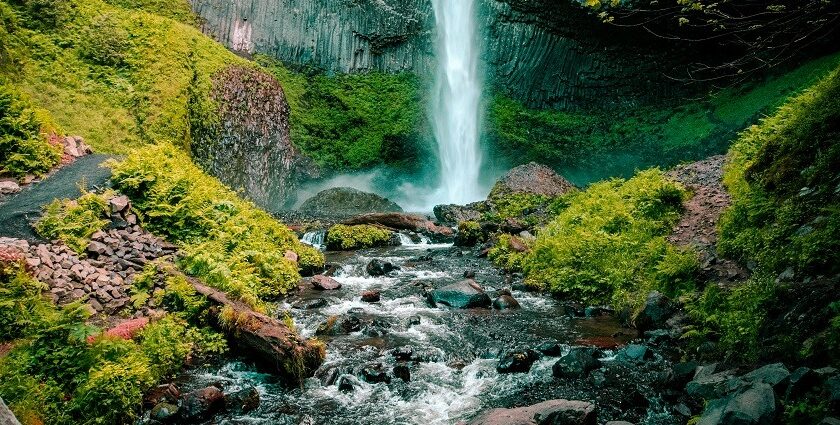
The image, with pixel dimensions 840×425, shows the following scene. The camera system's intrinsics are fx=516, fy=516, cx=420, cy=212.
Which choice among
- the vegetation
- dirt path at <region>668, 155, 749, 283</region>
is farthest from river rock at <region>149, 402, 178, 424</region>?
dirt path at <region>668, 155, 749, 283</region>

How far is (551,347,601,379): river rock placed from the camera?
6254 millimetres

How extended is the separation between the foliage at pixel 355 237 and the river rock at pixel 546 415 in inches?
436

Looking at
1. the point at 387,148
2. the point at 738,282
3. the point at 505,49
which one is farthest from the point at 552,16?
the point at 738,282

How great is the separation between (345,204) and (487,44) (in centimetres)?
1337

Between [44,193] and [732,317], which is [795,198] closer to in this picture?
[732,317]

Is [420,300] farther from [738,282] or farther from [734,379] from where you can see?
[734,379]

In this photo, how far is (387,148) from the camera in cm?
2998

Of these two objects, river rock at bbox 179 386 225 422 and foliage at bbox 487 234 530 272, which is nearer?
river rock at bbox 179 386 225 422

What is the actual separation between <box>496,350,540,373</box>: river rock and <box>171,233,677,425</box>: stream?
3.5 inches

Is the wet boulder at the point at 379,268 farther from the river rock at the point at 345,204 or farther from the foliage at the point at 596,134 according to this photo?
the foliage at the point at 596,134

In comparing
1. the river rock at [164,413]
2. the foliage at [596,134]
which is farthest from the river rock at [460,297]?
the foliage at [596,134]

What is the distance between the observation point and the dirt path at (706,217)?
25.5 feet

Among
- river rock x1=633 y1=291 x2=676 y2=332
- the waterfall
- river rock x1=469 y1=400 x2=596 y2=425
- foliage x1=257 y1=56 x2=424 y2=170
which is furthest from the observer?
the waterfall

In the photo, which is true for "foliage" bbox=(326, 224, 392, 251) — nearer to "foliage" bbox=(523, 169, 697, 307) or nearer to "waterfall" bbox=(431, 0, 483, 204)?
"foliage" bbox=(523, 169, 697, 307)
